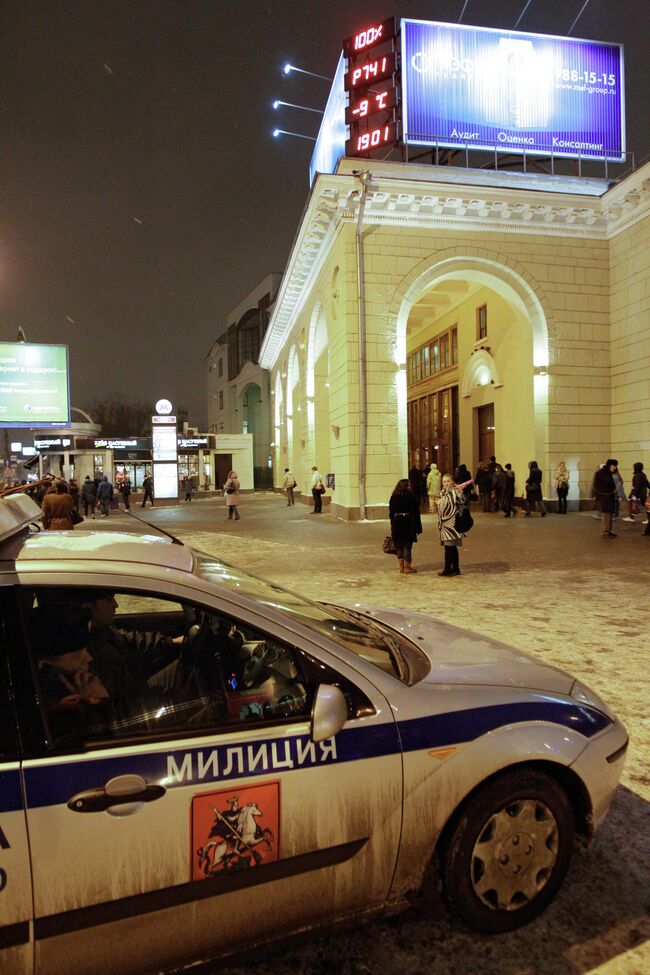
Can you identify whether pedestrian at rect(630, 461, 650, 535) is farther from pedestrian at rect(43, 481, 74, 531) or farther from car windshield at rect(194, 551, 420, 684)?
car windshield at rect(194, 551, 420, 684)

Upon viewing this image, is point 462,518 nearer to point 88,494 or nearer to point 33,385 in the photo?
point 88,494

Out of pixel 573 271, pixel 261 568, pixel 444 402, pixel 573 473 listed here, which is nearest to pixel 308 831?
pixel 261 568

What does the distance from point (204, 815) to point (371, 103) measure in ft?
77.4

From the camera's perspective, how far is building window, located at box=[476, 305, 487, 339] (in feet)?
81.1

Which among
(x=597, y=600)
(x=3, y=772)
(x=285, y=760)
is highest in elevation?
(x=3, y=772)

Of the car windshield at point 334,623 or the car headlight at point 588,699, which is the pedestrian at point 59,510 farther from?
the car headlight at point 588,699

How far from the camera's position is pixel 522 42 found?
20719 mm

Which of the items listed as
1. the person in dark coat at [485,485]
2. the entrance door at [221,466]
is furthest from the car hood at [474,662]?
the entrance door at [221,466]

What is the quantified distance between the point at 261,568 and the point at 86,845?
8.69 metres

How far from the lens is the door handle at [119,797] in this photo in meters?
1.70

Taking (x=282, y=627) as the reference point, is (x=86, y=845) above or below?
below

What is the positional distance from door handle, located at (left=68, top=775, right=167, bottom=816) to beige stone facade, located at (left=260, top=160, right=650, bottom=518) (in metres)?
17.3

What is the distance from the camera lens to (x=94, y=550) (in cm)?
220

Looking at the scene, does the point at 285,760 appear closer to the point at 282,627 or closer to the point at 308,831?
the point at 308,831
